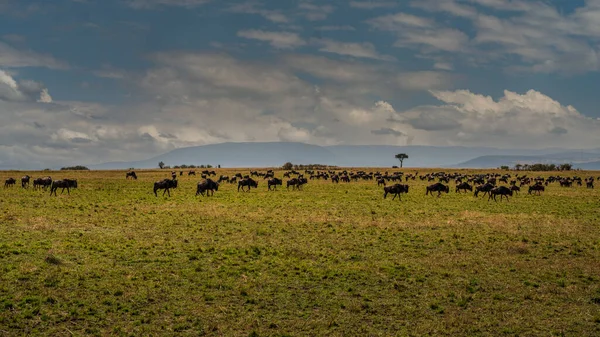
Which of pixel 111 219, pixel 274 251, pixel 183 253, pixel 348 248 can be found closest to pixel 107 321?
pixel 183 253

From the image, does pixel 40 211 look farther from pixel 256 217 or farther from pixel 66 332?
pixel 66 332

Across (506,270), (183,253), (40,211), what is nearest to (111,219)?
(40,211)

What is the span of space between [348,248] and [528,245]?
28.5 ft

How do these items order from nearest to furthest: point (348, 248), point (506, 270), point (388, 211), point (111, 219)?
1. point (506, 270)
2. point (348, 248)
3. point (111, 219)
4. point (388, 211)

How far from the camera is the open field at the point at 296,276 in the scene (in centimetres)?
1166

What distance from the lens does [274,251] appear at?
19.2m

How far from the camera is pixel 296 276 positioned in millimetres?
15727

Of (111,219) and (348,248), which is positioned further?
(111,219)

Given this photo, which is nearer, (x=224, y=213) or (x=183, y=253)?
(x=183, y=253)

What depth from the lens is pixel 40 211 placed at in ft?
99.2

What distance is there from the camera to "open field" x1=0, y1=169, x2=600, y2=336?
11664 millimetres

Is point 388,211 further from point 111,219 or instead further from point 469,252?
point 111,219

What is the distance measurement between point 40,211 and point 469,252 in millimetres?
28045

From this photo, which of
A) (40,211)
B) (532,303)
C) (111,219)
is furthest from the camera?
(40,211)
